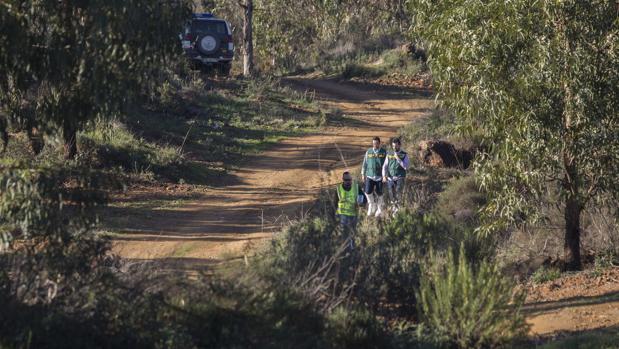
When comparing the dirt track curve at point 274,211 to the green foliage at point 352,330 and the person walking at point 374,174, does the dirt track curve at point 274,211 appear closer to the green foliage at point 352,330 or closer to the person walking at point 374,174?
the person walking at point 374,174

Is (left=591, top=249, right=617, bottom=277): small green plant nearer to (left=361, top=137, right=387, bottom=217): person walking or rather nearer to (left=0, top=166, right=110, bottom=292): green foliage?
(left=361, top=137, right=387, bottom=217): person walking

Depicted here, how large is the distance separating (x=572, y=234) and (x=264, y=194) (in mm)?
6032

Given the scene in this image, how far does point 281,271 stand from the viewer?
8.02m

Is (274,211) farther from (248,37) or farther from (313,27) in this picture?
(313,27)

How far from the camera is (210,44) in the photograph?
92.1ft

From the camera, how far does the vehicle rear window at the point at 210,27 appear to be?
27891 millimetres

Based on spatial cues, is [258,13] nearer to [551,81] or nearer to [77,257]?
[551,81]

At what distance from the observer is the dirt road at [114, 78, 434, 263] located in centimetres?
1268

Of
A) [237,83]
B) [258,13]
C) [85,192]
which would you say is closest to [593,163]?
[85,192]

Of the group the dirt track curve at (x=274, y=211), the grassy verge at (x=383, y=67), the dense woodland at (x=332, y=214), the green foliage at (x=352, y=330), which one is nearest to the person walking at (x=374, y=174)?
the dirt track curve at (x=274, y=211)

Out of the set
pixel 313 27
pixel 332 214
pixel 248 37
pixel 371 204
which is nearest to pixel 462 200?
pixel 371 204

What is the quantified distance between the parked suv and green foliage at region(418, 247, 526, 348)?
788 inches

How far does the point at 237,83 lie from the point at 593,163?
1777cm

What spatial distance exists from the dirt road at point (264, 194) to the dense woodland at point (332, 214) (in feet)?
3.62
